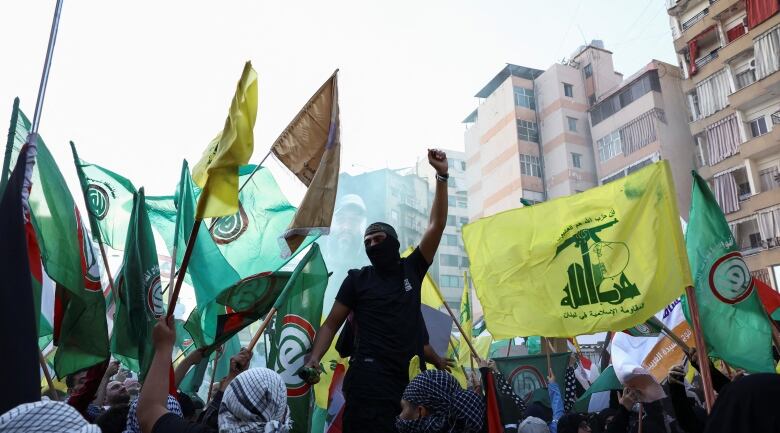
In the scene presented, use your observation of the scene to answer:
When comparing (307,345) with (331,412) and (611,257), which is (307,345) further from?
(611,257)

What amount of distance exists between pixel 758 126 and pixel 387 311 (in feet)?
94.9

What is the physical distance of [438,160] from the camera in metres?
4.02

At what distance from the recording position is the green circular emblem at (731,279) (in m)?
5.48

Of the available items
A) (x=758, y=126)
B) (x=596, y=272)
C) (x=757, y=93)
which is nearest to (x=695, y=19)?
(x=757, y=93)

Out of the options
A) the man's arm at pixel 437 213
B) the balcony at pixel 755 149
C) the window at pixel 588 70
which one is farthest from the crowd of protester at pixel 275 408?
the window at pixel 588 70

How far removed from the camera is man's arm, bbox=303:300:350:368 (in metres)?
3.73

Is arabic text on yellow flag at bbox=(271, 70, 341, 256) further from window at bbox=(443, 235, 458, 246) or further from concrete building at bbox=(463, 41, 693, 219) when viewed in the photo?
window at bbox=(443, 235, 458, 246)

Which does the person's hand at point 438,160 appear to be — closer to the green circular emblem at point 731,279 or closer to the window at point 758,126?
the green circular emblem at point 731,279

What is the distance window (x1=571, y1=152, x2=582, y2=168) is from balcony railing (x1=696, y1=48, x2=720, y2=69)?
1121 cm

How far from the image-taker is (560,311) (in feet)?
19.3

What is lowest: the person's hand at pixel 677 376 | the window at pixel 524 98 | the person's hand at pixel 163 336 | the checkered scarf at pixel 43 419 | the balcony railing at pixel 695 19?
the person's hand at pixel 677 376

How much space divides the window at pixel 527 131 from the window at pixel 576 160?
330 centimetres

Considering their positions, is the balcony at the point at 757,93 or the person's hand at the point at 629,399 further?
the balcony at the point at 757,93

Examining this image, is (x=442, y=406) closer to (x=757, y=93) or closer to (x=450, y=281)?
(x=757, y=93)
